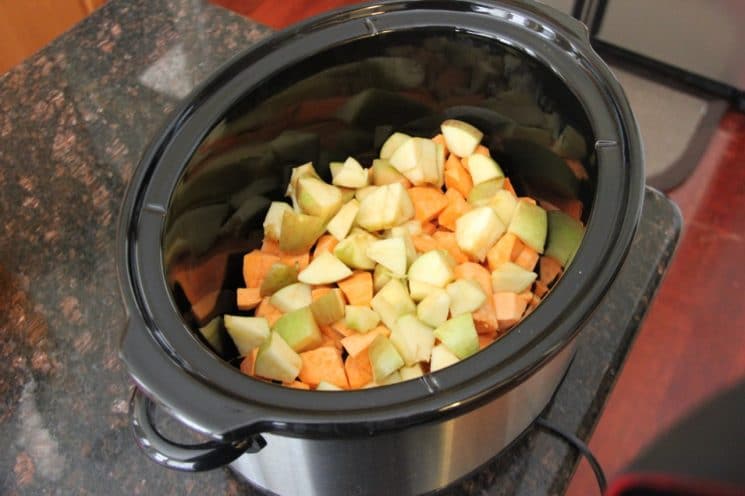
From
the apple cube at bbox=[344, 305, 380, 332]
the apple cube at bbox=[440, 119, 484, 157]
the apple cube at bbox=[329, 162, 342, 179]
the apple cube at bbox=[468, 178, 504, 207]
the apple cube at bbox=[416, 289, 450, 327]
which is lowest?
the apple cube at bbox=[344, 305, 380, 332]

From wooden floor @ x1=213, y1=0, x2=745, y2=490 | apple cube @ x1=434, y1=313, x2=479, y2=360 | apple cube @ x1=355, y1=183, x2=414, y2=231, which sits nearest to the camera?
apple cube @ x1=434, y1=313, x2=479, y2=360

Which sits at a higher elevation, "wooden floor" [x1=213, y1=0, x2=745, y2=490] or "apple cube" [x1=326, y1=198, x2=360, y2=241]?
"apple cube" [x1=326, y1=198, x2=360, y2=241]

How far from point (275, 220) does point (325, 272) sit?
86 millimetres

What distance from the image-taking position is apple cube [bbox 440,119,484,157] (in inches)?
29.2

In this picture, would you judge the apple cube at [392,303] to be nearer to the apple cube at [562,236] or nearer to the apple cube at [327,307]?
the apple cube at [327,307]

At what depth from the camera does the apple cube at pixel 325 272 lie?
27.2 inches

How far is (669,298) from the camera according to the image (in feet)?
4.85

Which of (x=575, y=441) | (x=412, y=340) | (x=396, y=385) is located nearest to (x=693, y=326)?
(x=575, y=441)

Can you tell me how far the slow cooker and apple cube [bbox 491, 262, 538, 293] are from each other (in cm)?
9

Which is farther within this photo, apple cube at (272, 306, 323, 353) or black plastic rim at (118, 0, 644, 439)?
apple cube at (272, 306, 323, 353)

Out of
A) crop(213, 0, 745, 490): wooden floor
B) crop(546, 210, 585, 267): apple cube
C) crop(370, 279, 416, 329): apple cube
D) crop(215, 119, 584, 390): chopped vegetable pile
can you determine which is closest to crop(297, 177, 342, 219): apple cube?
crop(215, 119, 584, 390): chopped vegetable pile

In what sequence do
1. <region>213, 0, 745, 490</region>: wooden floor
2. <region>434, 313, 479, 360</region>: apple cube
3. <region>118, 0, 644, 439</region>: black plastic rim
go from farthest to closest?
1. <region>213, 0, 745, 490</region>: wooden floor
2. <region>434, 313, 479, 360</region>: apple cube
3. <region>118, 0, 644, 439</region>: black plastic rim

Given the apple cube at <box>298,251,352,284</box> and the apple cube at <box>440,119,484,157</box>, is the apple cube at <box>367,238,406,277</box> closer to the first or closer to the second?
the apple cube at <box>298,251,352,284</box>

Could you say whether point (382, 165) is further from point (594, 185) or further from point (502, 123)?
point (594, 185)
